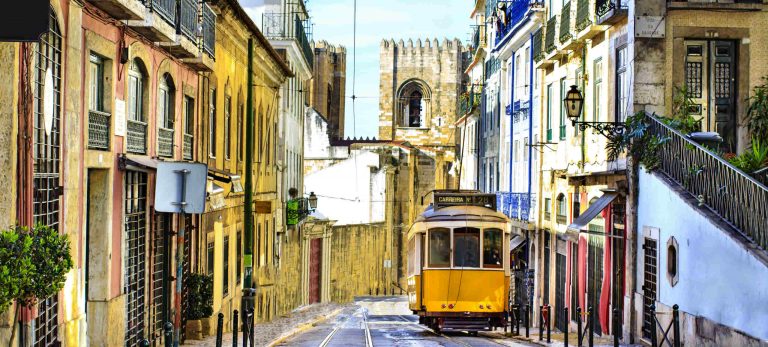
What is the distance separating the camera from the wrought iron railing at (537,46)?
1257 inches

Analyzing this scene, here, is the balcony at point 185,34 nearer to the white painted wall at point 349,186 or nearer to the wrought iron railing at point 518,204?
the wrought iron railing at point 518,204

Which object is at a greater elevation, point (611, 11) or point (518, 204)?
point (611, 11)

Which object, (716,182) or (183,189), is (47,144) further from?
(716,182)

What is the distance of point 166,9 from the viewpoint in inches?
667

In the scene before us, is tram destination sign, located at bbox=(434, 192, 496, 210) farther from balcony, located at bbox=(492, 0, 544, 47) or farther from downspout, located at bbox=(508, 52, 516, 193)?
downspout, located at bbox=(508, 52, 516, 193)

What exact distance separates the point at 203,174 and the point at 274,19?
28626mm

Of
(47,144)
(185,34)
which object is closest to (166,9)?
(185,34)

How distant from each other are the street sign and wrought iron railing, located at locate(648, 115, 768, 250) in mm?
7512

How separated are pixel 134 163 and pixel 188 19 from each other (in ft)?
12.6

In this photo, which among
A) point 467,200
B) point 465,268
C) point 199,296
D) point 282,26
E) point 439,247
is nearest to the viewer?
point 199,296

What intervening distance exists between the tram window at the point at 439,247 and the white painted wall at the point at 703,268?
14.3ft

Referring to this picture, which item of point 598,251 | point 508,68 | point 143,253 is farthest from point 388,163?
point 143,253

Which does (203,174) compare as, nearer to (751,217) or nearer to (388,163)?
(751,217)

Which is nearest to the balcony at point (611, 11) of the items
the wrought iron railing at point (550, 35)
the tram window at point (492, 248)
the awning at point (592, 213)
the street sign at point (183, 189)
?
the awning at point (592, 213)
